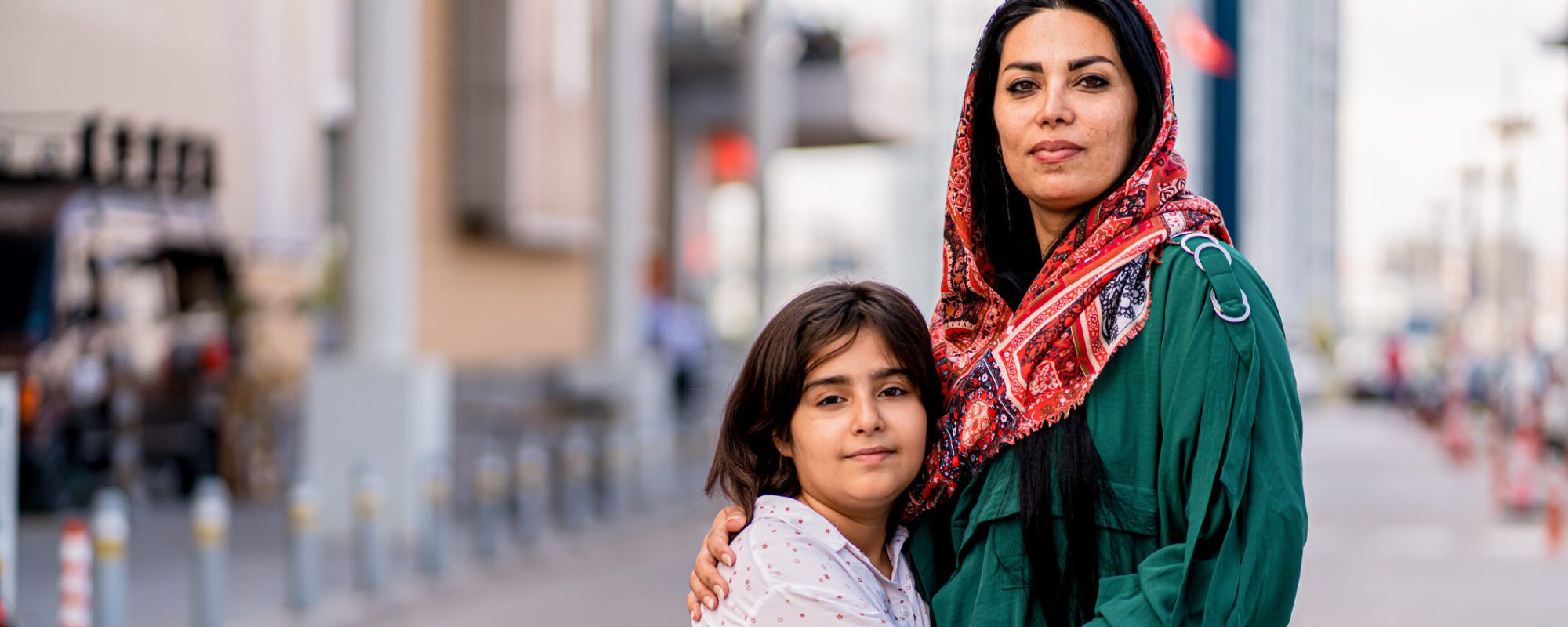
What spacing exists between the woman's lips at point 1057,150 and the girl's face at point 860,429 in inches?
15.0

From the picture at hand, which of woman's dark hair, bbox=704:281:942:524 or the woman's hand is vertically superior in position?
woman's dark hair, bbox=704:281:942:524

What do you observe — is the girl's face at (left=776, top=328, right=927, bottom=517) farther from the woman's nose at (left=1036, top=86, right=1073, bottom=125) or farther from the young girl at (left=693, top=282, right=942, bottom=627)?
the woman's nose at (left=1036, top=86, right=1073, bottom=125)

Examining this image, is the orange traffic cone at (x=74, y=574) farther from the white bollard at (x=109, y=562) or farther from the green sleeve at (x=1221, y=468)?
the green sleeve at (x=1221, y=468)

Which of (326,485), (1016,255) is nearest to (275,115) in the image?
(326,485)

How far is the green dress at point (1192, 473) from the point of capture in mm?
2166

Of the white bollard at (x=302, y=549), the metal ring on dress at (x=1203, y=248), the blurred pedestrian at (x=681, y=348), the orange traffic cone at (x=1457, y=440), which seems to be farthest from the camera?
the orange traffic cone at (x=1457, y=440)

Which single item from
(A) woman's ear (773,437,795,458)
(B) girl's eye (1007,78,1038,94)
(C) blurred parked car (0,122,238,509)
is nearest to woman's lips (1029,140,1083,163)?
(B) girl's eye (1007,78,1038,94)

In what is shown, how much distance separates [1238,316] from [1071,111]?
422 millimetres

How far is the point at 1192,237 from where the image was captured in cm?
233

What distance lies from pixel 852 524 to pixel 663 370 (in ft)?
53.5

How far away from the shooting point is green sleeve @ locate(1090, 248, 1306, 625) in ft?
7.09

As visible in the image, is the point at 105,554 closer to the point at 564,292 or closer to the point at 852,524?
the point at 852,524

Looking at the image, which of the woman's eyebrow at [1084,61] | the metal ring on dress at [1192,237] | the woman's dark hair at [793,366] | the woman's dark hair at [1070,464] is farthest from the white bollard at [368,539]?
the metal ring on dress at [1192,237]

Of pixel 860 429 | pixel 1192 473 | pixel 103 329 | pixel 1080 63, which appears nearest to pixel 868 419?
pixel 860 429
